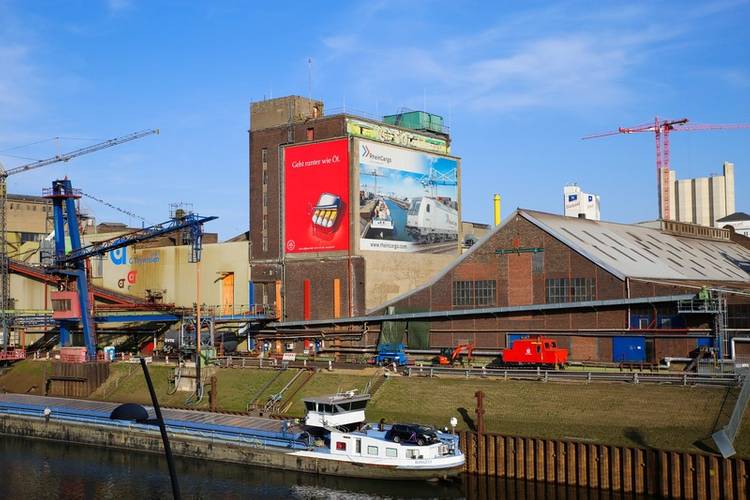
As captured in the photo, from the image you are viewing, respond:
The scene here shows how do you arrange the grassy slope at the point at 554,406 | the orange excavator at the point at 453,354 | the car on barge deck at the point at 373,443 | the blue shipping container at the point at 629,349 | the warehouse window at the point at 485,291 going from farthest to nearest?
the warehouse window at the point at 485,291 < the orange excavator at the point at 453,354 < the blue shipping container at the point at 629,349 < the grassy slope at the point at 554,406 < the car on barge deck at the point at 373,443

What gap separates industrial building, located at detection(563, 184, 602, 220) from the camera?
13562 cm

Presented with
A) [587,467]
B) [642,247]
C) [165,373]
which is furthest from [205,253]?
[587,467]

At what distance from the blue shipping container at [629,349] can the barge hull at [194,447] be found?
23718 millimetres

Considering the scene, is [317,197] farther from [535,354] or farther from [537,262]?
[535,354]

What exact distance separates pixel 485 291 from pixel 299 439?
101ft

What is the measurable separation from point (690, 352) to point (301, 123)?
5271 cm

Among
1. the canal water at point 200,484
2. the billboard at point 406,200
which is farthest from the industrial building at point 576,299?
the canal water at point 200,484

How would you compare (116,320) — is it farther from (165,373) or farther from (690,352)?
(690,352)

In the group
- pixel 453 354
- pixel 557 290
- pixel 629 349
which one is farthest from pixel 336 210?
pixel 629 349

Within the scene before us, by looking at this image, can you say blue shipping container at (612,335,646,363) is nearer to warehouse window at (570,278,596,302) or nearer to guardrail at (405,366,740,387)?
warehouse window at (570,278,596,302)

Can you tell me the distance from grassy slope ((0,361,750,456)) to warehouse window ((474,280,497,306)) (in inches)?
660

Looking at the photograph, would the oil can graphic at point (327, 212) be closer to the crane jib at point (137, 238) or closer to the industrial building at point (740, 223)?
the crane jib at point (137, 238)

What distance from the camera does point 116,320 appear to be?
316 feet

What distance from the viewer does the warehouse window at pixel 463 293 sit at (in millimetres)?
79188
